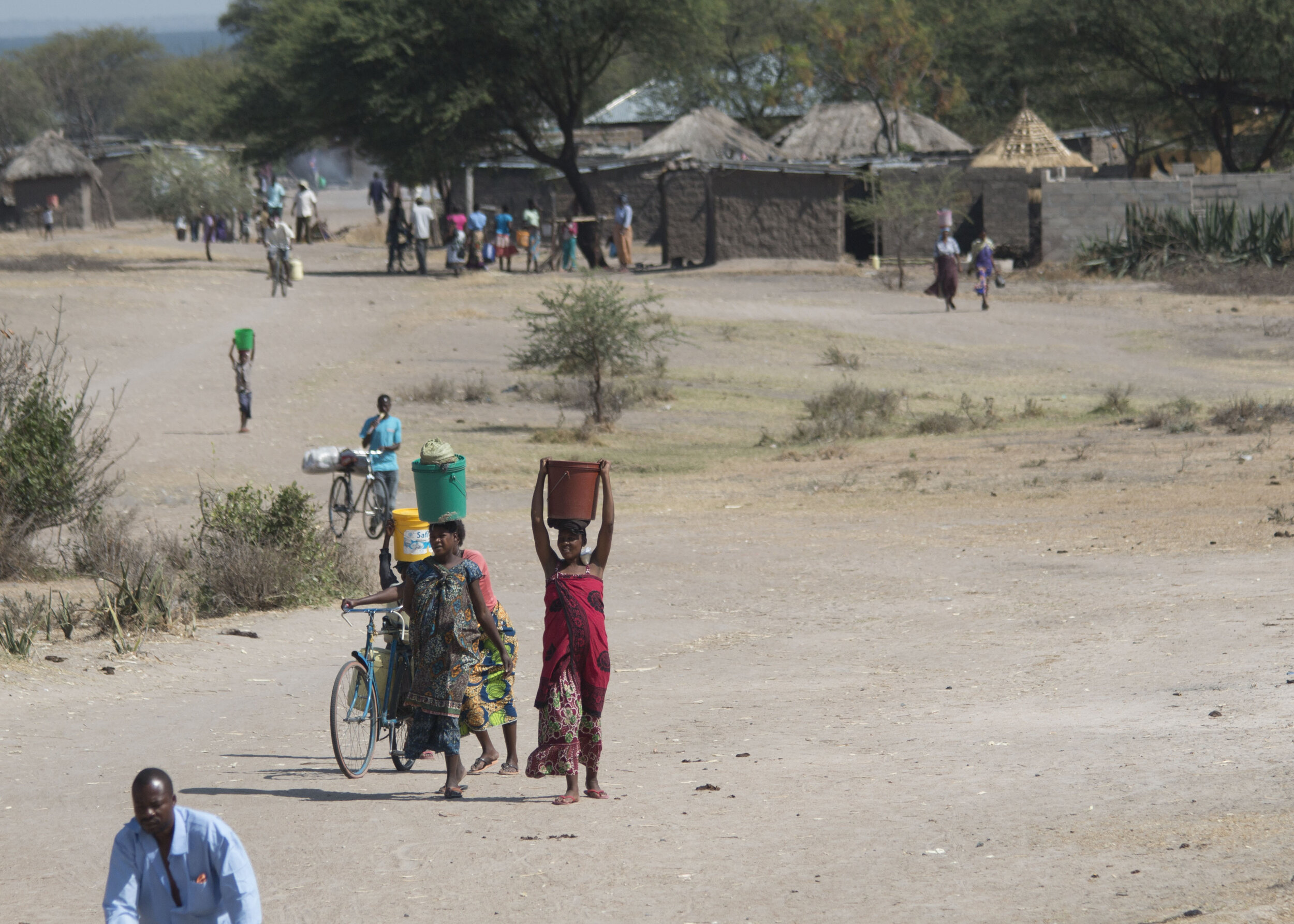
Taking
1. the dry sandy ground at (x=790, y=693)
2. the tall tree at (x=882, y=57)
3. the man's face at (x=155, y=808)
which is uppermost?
the tall tree at (x=882, y=57)

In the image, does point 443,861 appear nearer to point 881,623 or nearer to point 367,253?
point 881,623

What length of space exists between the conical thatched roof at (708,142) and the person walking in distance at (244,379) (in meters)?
27.5

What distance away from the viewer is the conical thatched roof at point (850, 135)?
49.0 m

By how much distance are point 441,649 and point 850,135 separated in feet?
147

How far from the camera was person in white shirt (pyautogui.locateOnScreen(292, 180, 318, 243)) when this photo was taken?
4574 cm

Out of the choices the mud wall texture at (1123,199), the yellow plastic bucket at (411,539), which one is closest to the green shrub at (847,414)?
the yellow plastic bucket at (411,539)

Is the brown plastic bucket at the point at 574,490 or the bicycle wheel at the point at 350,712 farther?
the bicycle wheel at the point at 350,712

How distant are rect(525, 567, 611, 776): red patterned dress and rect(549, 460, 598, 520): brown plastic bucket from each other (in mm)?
252

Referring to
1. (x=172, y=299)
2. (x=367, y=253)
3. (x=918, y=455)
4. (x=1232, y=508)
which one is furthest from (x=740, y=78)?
(x=1232, y=508)

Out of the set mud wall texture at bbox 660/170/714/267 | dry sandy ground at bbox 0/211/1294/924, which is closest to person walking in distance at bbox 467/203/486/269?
mud wall texture at bbox 660/170/714/267

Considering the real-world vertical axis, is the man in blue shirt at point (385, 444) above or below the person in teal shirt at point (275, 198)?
below

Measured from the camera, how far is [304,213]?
4634 cm

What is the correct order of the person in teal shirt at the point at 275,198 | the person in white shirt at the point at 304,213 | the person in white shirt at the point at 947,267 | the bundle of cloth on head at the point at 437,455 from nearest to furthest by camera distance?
1. the bundle of cloth on head at the point at 437,455
2. the person in white shirt at the point at 947,267
3. the person in teal shirt at the point at 275,198
4. the person in white shirt at the point at 304,213

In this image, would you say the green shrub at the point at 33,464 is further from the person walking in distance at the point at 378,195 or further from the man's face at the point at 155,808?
the person walking in distance at the point at 378,195
